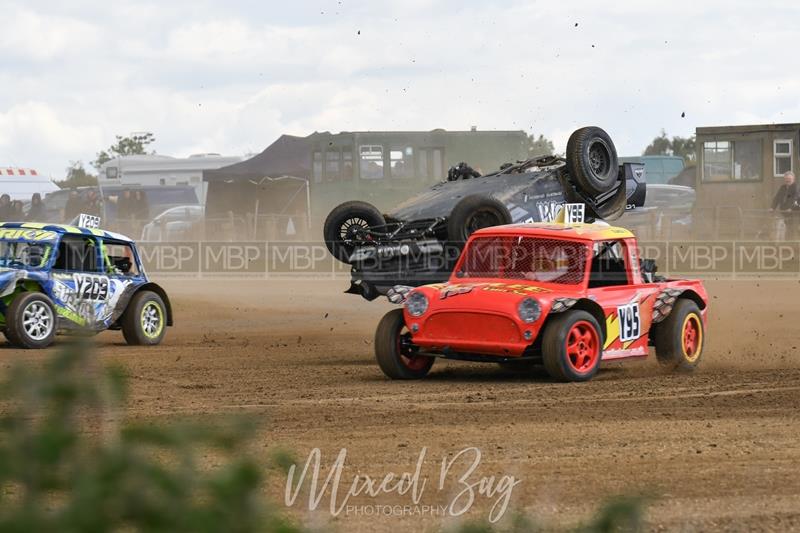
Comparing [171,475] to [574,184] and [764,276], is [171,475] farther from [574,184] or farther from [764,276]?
[764,276]

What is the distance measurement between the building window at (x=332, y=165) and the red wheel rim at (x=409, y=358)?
928 inches

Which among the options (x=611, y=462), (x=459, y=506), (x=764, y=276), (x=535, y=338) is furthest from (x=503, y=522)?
(x=764, y=276)

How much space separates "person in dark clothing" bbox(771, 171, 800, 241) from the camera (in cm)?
2922

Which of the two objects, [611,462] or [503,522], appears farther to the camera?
[611,462]

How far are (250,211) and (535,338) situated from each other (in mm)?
28020

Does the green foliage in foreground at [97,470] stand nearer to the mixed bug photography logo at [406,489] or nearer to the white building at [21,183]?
the mixed bug photography logo at [406,489]

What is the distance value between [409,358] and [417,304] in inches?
22.8

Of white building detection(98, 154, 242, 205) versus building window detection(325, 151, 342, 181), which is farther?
white building detection(98, 154, 242, 205)

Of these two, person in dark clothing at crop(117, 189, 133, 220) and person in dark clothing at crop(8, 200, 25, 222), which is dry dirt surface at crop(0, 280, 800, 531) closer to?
person in dark clothing at crop(8, 200, 25, 222)

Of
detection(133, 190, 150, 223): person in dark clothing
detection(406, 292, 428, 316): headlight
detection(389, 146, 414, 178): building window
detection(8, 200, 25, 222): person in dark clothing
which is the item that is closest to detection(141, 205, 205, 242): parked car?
detection(133, 190, 150, 223): person in dark clothing

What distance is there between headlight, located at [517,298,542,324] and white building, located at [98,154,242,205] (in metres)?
34.1

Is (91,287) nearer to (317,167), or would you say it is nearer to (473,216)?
(473,216)

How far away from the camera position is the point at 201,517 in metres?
2.04

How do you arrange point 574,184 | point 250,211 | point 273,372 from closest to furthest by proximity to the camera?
point 273,372 → point 574,184 → point 250,211
